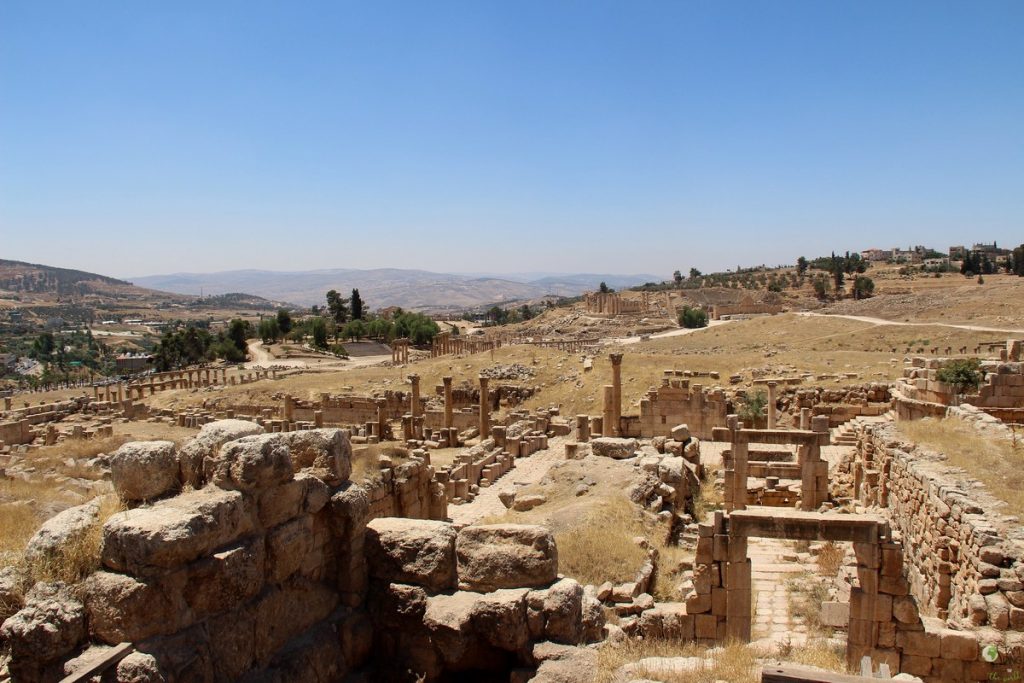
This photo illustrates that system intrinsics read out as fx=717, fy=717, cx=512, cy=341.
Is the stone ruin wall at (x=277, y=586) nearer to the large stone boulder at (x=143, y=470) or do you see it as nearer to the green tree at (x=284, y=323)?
the large stone boulder at (x=143, y=470)

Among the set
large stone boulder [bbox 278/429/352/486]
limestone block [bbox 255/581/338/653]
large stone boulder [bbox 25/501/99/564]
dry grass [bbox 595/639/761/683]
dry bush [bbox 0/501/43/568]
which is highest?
large stone boulder [bbox 278/429/352/486]

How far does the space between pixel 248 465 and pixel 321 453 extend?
1280 mm

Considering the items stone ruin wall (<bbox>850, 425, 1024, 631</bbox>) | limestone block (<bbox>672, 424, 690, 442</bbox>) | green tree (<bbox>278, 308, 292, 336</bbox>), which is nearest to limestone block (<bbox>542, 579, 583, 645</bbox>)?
stone ruin wall (<bbox>850, 425, 1024, 631</bbox>)

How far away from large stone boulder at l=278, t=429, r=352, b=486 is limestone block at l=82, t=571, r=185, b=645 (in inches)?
87.3

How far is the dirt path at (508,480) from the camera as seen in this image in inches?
736

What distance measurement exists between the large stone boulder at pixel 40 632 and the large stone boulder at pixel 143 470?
3.62 ft

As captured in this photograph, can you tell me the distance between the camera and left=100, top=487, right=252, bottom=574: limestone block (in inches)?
222

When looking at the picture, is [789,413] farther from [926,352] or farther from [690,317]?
[690,317]

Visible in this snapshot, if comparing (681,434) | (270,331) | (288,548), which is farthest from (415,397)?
(270,331)

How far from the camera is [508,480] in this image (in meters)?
23.3

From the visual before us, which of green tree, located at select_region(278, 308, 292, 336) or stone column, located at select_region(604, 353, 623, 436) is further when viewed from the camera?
green tree, located at select_region(278, 308, 292, 336)

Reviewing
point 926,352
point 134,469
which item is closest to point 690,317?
point 926,352

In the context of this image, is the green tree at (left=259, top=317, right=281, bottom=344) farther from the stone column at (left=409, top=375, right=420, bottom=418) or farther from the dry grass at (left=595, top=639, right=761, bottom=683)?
the dry grass at (left=595, top=639, right=761, bottom=683)

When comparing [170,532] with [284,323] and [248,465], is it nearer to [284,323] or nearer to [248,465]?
[248,465]
